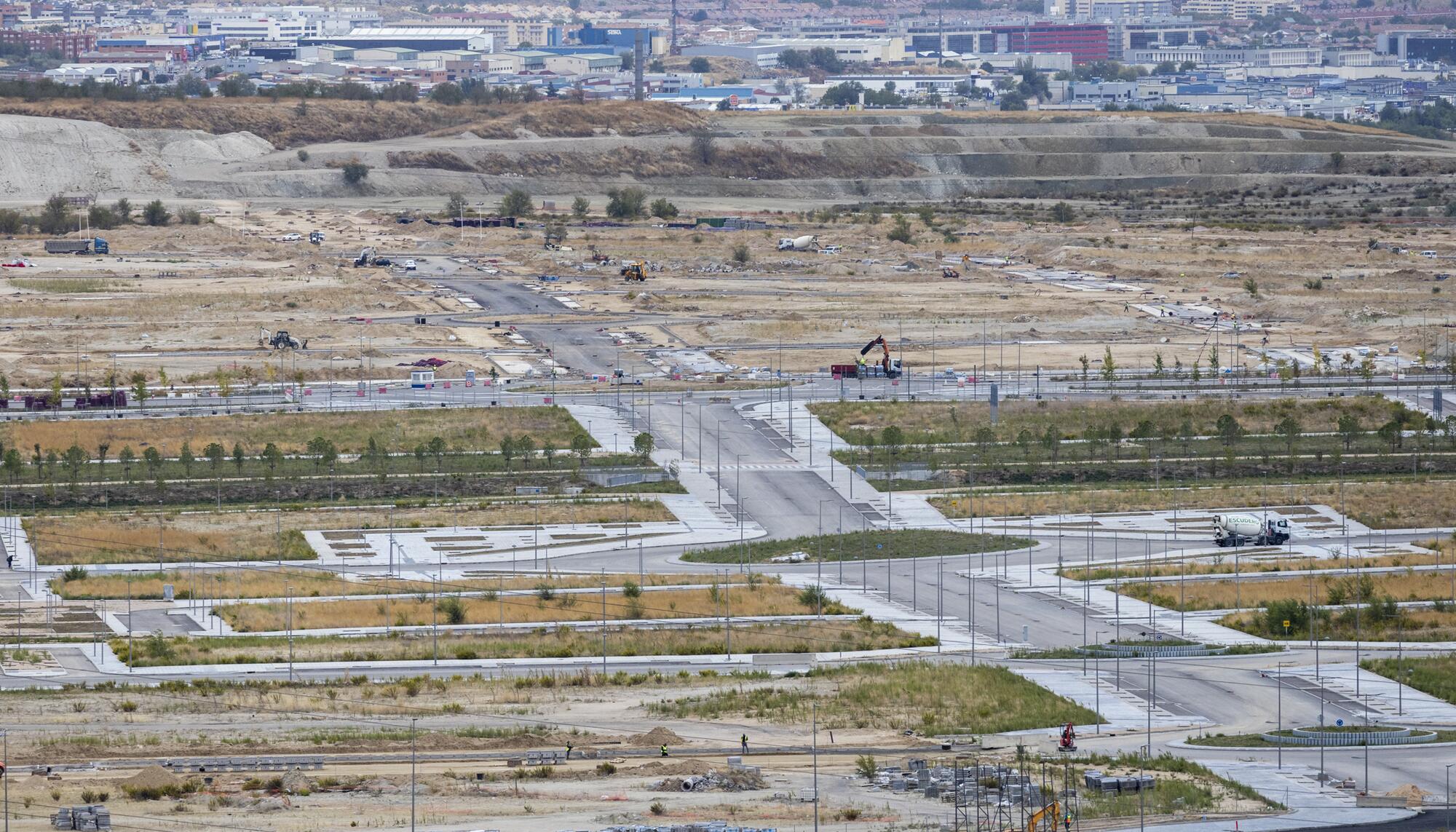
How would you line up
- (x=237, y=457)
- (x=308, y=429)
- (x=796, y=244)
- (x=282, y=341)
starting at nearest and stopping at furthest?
(x=237, y=457), (x=308, y=429), (x=282, y=341), (x=796, y=244)

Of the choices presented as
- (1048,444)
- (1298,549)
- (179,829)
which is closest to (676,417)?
(1048,444)

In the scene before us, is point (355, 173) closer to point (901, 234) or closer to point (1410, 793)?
point (901, 234)

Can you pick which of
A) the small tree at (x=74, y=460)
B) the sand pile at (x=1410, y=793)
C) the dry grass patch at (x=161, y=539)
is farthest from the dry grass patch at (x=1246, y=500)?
the sand pile at (x=1410, y=793)

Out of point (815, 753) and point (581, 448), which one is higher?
point (815, 753)

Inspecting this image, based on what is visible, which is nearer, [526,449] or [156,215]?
[526,449]

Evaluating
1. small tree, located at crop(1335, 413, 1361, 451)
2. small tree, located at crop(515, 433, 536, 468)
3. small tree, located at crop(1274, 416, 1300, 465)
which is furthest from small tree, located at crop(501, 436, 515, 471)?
small tree, located at crop(1335, 413, 1361, 451)


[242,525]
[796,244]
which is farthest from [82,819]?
[796,244]
